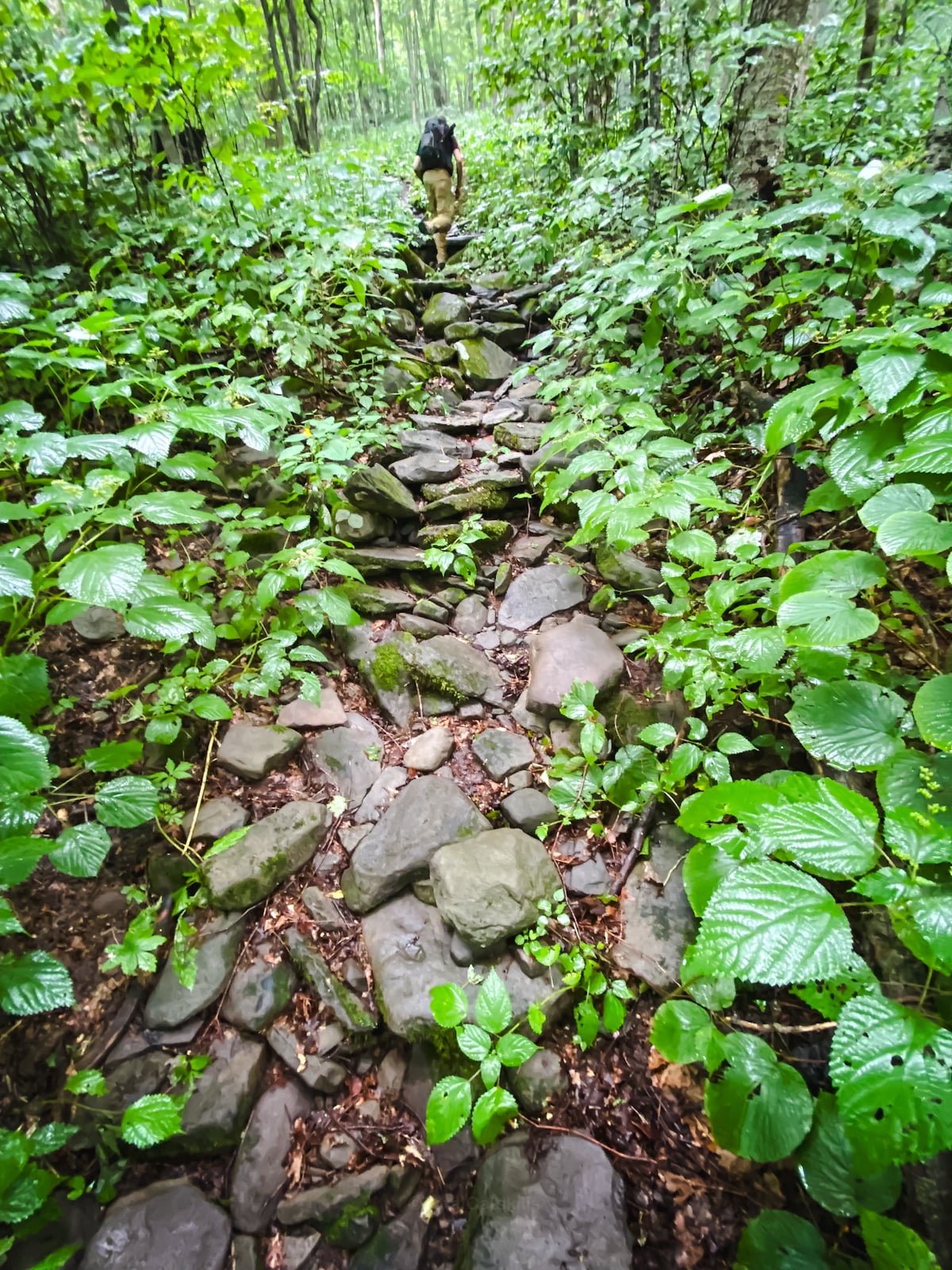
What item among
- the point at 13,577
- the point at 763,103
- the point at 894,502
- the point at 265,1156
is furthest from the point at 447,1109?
the point at 763,103

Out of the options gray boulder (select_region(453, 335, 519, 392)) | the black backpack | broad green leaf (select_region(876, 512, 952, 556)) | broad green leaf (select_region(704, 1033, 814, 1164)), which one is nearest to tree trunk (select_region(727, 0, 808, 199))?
gray boulder (select_region(453, 335, 519, 392))

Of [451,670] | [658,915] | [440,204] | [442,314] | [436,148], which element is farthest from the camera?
[440,204]

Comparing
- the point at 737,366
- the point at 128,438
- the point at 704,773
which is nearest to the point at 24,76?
→ the point at 128,438

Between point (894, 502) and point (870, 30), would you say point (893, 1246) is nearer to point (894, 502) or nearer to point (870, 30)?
point (894, 502)

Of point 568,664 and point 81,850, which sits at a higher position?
point 81,850

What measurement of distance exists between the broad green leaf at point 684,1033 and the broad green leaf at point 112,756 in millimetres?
1811

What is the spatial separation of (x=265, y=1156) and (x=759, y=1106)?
64.9 inches

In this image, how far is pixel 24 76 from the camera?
11.9 ft

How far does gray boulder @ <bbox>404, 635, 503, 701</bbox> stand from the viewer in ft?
9.64

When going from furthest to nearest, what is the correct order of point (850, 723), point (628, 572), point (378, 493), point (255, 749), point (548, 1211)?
1. point (378, 493)
2. point (628, 572)
3. point (255, 749)
4. point (548, 1211)
5. point (850, 723)

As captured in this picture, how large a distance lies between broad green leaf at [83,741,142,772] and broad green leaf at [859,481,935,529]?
2291 mm

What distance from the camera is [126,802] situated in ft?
5.85

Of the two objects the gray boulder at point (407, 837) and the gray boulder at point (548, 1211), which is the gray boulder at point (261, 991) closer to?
the gray boulder at point (407, 837)

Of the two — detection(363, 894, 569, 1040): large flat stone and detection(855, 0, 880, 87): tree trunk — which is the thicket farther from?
detection(855, 0, 880, 87): tree trunk
